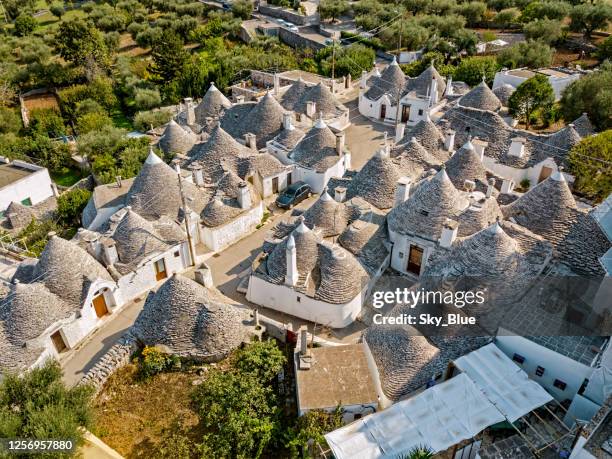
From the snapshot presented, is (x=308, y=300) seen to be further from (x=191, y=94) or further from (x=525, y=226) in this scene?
(x=191, y=94)

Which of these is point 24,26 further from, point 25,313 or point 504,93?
point 504,93

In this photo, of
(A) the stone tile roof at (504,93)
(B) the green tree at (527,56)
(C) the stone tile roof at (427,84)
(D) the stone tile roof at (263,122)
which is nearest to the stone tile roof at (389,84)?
(C) the stone tile roof at (427,84)

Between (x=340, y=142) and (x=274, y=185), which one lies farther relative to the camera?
(x=274, y=185)

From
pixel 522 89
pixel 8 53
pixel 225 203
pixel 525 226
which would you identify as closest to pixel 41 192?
pixel 225 203

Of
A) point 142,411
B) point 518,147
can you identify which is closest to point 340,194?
point 518,147

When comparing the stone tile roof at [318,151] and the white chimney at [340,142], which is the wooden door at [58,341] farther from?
the white chimney at [340,142]

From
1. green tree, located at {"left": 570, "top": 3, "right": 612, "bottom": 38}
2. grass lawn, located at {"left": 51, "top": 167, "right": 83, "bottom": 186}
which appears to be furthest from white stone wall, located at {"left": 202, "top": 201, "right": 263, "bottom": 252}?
green tree, located at {"left": 570, "top": 3, "right": 612, "bottom": 38}
